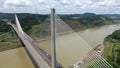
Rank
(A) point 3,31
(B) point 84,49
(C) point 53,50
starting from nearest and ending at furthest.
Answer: (C) point 53,50
(B) point 84,49
(A) point 3,31

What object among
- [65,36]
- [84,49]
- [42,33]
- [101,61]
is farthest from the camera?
[42,33]

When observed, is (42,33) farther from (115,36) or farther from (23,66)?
(23,66)

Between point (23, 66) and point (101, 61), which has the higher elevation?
point (101, 61)

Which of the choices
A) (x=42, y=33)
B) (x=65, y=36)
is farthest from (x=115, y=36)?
(x=42, y=33)

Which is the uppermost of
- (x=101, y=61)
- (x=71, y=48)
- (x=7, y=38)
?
(x=101, y=61)

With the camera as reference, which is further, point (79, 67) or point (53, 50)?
point (79, 67)

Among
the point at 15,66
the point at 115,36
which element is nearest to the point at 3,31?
the point at 115,36

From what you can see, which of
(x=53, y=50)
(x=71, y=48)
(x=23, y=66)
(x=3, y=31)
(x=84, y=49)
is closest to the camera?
(x=53, y=50)

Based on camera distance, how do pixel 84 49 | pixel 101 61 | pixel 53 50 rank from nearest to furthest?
1. pixel 101 61
2. pixel 53 50
3. pixel 84 49

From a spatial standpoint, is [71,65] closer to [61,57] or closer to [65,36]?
[61,57]
